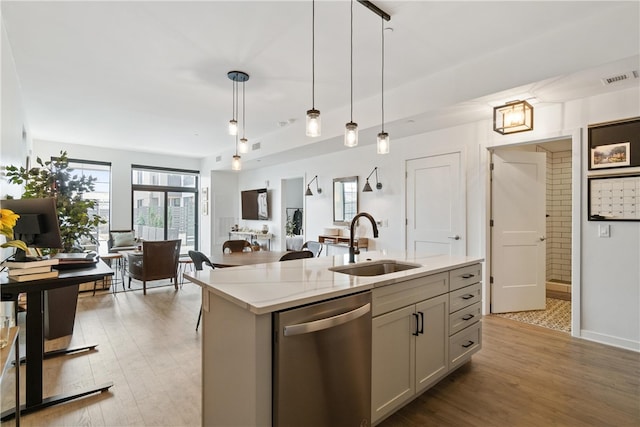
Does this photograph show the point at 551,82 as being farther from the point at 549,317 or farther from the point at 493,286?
the point at 549,317

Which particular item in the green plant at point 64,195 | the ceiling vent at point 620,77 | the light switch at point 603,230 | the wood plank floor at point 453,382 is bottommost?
the wood plank floor at point 453,382

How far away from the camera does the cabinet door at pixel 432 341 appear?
207 centimetres

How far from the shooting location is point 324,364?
5.03 ft

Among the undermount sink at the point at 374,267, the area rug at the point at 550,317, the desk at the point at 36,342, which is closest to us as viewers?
the desk at the point at 36,342

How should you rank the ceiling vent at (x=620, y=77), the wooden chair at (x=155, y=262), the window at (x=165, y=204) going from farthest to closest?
the window at (x=165, y=204), the wooden chair at (x=155, y=262), the ceiling vent at (x=620, y=77)

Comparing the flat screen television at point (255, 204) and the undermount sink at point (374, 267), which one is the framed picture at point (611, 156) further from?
the flat screen television at point (255, 204)

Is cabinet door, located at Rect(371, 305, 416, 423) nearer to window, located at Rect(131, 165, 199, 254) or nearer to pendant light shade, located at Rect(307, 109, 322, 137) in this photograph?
pendant light shade, located at Rect(307, 109, 322, 137)

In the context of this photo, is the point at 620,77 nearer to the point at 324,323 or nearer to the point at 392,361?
the point at 392,361

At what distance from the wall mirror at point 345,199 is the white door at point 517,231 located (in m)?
2.16

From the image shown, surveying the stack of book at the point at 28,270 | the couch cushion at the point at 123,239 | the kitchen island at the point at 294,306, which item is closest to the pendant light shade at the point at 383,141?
the kitchen island at the point at 294,306

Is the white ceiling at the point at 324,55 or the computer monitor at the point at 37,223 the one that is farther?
the white ceiling at the point at 324,55

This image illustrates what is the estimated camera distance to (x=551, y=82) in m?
2.83

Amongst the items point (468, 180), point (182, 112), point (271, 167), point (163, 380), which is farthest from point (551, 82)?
point (271, 167)

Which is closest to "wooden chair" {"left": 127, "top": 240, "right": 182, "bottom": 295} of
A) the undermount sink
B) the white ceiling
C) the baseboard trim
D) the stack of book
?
the white ceiling
